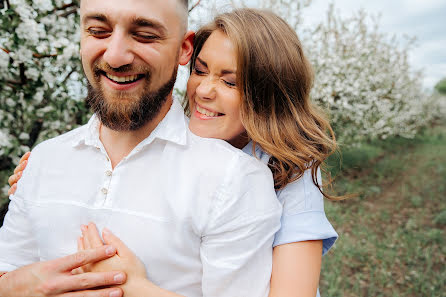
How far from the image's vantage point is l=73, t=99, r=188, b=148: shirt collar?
5.21 feet

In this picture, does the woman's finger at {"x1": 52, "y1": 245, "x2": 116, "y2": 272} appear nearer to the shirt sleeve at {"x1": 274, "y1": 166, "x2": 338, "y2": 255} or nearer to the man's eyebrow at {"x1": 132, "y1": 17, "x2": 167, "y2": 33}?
the shirt sleeve at {"x1": 274, "y1": 166, "x2": 338, "y2": 255}

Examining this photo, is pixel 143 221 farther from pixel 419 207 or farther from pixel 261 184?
pixel 419 207

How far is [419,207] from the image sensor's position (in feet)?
23.2

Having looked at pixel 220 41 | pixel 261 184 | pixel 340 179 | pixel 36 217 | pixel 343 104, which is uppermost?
pixel 220 41

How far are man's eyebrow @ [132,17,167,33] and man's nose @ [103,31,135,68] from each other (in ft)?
0.23

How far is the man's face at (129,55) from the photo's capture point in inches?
56.3

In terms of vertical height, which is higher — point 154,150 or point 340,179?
point 154,150

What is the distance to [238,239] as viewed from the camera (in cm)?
135

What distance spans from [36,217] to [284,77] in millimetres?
1324

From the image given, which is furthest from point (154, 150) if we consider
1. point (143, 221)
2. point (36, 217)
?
point (36, 217)

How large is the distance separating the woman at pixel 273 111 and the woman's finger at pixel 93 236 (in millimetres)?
620

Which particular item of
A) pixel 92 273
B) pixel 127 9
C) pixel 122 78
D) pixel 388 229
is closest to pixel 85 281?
pixel 92 273

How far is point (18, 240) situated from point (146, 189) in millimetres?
706

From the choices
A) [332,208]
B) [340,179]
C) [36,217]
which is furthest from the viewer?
[340,179]
